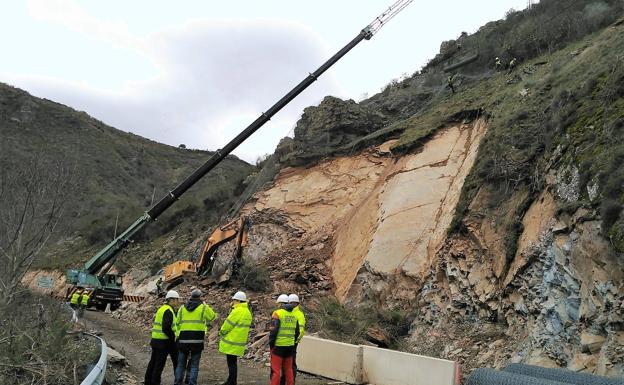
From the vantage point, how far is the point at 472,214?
13117mm

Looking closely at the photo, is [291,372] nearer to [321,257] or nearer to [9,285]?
[9,285]

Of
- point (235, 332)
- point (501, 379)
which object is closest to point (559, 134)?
point (501, 379)

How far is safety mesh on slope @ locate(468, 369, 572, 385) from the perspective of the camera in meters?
6.46

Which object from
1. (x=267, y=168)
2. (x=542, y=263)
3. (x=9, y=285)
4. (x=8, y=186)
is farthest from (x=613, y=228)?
(x=267, y=168)

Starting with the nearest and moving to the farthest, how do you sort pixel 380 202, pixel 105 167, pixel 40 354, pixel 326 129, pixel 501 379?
1. pixel 501 379
2. pixel 40 354
3. pixel 380 202
4. pixel 326 129
5. pixel 105 167

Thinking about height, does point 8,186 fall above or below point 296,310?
above

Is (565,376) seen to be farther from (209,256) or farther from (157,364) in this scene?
(209,256)

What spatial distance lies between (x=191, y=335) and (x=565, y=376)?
17.1 ft

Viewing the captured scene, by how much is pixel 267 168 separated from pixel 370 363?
56.6 feet

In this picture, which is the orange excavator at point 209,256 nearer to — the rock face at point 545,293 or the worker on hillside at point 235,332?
the rock face at point 545,293

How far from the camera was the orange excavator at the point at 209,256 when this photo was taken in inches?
799

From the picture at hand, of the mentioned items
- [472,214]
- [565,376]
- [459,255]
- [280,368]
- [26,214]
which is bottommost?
[280,368]

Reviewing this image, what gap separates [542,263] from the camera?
986 centimetres

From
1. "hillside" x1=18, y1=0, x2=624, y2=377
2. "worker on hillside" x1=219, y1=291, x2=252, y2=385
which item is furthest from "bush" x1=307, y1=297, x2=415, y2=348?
"worker on hillside" x1=219, y1=291, x2=252, y2=385
